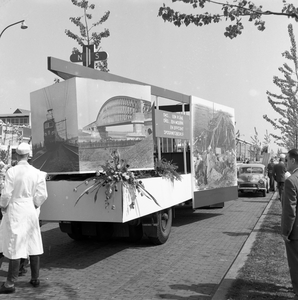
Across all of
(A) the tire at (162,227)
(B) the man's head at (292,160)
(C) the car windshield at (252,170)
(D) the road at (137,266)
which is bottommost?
(D) the road at (137,266)

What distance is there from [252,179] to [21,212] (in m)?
17.2

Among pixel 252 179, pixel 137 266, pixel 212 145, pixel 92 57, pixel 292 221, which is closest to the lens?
pixel 292 221

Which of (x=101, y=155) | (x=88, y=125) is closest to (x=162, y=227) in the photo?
(x=101, y=155)

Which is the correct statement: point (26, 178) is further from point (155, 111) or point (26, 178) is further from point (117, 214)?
point (155, 111)

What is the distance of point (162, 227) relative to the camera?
8414 mm

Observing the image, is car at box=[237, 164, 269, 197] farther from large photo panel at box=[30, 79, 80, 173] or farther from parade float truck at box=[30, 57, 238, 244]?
large photo panel at box=[30, 79, 80, 173]

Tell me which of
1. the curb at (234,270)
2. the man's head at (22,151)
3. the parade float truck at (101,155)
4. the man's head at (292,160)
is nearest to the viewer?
the man's head at (292,160)

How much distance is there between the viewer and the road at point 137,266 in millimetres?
5402

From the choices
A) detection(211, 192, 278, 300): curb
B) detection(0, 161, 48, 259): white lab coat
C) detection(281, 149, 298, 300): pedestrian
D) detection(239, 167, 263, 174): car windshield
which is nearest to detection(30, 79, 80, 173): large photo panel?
detection(0, 161, 48, 259): white lab coat

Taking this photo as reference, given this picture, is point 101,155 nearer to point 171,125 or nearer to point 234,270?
point 234,270

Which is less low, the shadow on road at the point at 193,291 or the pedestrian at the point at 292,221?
the pedestrian at the point at 292,221

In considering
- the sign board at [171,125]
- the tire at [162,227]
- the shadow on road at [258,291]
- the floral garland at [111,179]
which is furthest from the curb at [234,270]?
the sign board at [171,125]

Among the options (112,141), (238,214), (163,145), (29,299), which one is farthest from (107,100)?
(238,214)

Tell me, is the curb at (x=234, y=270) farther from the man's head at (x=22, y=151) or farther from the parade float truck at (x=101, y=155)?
the man's head at (x=22, y=151)
